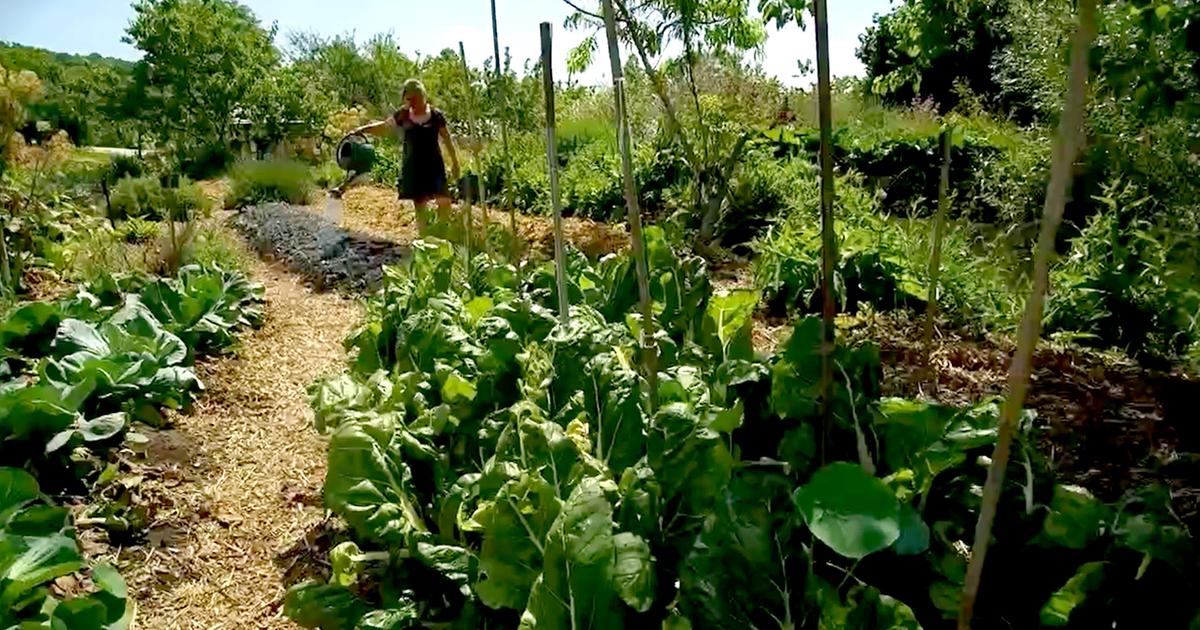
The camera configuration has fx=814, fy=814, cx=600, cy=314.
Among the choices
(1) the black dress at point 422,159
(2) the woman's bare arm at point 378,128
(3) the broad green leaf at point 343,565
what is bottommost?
(3) the broad green leaf at point 343,565

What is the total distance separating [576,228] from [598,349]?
6.03 metres

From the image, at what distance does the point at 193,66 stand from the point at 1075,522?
1894 cm

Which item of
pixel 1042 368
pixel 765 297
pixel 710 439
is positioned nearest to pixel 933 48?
pixel 1042 368

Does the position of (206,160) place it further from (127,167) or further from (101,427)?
(101,427)

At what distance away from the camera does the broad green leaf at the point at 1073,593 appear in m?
1.12

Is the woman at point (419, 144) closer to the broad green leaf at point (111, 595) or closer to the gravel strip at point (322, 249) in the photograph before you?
the gravel strip at point (322, 249)

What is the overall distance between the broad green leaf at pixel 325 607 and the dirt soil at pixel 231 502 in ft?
1.54

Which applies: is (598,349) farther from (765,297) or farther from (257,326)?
(257,326)

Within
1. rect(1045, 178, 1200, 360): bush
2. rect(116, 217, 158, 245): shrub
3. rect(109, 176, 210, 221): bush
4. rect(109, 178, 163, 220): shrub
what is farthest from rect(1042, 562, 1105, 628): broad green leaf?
rect(109, 178, 163, 220): shrub

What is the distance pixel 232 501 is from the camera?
9.61ft

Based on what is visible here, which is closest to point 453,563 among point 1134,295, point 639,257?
point 639,257

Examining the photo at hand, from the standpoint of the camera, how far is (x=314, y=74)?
2358 centimetres

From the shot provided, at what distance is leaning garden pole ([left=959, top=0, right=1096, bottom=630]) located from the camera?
2.19 ft

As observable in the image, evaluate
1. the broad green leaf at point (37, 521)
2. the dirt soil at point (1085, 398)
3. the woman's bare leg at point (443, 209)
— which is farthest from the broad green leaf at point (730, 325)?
the woman's bare leg at point (443, 209)
